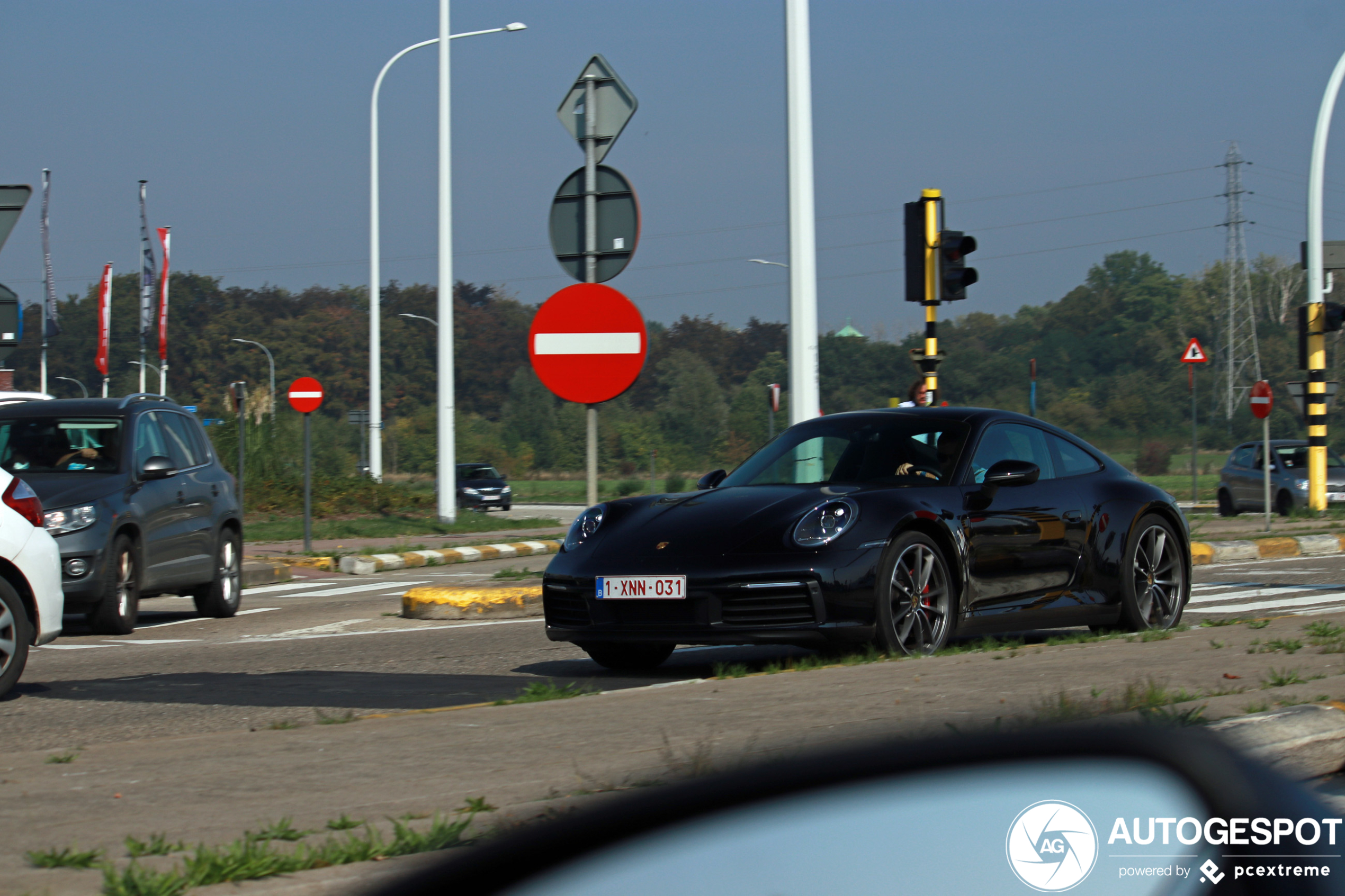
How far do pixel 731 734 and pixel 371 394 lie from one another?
2828cm

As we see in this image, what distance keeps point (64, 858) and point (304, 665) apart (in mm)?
5194

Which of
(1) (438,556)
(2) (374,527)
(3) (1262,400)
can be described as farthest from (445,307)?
(3) (1262,400)

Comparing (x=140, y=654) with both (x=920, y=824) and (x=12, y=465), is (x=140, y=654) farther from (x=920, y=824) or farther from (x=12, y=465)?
(x=920, y=824)

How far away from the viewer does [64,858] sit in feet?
11.4

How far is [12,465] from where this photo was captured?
10945 mm

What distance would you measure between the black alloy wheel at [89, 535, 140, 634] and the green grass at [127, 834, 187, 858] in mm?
7128

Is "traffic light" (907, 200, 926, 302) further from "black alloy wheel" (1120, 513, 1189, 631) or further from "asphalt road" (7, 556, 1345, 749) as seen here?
"black alloy wheel" (1120, 513, 1189, 631)

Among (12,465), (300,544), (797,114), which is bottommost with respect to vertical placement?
(300,544)

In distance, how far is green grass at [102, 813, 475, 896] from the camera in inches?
126

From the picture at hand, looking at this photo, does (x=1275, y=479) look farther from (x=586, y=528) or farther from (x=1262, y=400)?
(x=586, y=528)

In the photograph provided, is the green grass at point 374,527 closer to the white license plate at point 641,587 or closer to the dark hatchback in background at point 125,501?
the dark hatchback in background at point 125,501

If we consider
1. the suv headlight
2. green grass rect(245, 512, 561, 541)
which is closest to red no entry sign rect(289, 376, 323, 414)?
green grass rect(245, 512, 561, 541)

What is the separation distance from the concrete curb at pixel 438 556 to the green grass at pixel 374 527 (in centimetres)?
515

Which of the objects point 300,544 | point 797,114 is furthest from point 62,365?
point 797,114
